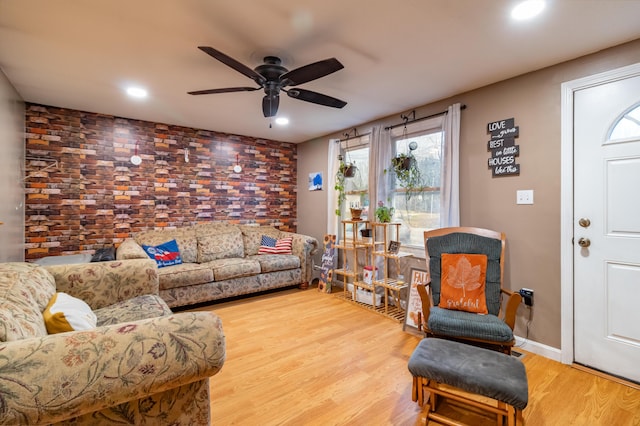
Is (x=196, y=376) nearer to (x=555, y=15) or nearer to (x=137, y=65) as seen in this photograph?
(x=137, y=65)

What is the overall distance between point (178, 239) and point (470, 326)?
3.65m

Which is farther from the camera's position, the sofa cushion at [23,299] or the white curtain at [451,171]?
the white curtain at [451,171]

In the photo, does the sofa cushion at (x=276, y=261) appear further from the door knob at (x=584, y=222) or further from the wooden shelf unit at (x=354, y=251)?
the door knob at (x=584, y=222)

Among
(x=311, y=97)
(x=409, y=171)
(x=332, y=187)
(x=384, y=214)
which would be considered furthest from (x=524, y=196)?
(x=332, y=187)

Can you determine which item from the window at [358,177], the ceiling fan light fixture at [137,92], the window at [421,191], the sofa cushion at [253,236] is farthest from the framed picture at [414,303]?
the ceiling fan light fixture at [137,92]

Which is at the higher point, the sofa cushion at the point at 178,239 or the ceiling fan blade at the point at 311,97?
the ceiling fan blade at the point at 311,97

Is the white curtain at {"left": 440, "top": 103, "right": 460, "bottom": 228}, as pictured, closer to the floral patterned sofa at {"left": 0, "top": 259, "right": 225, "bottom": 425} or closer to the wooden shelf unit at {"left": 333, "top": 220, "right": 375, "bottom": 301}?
the wooden shelf unit at {"left": 333, "top": 220, "right": 375, "bottom": 301}

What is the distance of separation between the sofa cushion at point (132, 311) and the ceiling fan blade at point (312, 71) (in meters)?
1.90

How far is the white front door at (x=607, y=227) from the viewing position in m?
2.12

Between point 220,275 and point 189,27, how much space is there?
2720mm

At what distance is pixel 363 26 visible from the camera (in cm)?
197

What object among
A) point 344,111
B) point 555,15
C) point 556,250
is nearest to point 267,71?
point 344,111

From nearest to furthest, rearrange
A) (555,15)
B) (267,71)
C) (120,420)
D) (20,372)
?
(20,372) → (120,420) → (555,15) → (267,71)

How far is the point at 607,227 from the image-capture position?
87.4 inches
